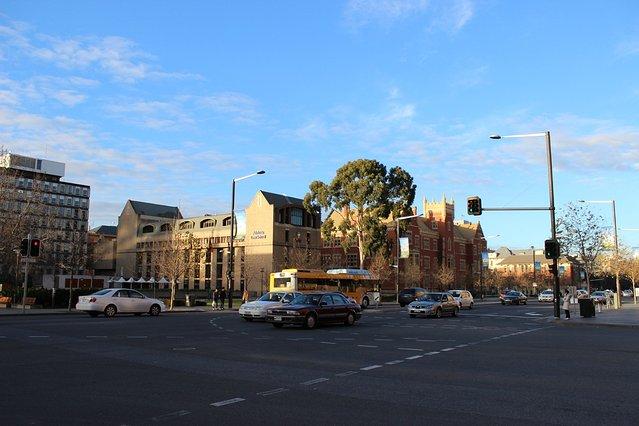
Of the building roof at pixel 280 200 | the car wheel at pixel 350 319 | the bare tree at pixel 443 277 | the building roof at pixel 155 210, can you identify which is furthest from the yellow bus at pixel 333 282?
the building roof at pixel 155 210

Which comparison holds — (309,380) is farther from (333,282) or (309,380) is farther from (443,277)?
(443,277)

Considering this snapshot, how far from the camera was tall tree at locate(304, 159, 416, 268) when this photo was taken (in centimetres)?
6862

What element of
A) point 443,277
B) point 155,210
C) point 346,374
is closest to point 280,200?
point 443,277

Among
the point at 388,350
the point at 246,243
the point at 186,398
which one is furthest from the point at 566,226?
the point at 246,243

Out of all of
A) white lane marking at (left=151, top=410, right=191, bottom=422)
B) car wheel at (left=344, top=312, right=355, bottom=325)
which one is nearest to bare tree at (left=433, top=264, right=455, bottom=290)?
car wheel at (left=344, top=312, right=355, bottom=325)

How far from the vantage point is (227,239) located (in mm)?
104938

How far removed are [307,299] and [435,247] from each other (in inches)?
3334

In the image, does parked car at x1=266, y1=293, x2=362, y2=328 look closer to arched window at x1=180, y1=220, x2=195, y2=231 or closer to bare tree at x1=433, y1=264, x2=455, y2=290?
bare tree at x1=433, y1=264, x2=455, y2=290

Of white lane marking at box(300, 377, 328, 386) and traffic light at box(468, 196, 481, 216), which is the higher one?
traffic light at box(468, 196, 481, 216)

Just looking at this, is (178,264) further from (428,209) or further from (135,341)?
(428,209)

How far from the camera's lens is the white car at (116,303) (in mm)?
28953

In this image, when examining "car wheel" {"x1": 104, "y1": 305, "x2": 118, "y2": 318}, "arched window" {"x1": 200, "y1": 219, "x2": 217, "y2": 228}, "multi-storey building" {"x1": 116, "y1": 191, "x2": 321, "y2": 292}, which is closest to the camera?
"car wheel" {"x1": 104, "y1": 305, "x2": 118, "y2": 318}

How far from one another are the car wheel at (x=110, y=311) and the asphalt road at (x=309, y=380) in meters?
11.0

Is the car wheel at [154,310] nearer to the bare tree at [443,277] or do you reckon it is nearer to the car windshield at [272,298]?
the car windshield at [272,298]
